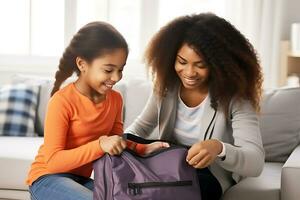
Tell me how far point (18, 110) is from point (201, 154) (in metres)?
1.60

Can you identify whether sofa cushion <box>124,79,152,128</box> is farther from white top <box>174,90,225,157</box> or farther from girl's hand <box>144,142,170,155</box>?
girl's hand <box>144,142,170,155</box>

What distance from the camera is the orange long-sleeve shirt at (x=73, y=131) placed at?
171 cm

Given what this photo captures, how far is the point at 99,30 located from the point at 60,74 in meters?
0.20

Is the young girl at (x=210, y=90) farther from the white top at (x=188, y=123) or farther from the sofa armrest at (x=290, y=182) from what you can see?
the sofa armrest at (x=290, y=182)

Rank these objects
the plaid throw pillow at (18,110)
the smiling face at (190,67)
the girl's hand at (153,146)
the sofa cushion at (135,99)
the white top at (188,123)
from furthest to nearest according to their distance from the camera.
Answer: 1. the plaid throw pillow at (18,110)
2. the sofa cushion at (135,99)
3. the white top at (188,123)
4. the smiling face at (190,67)
5. the girl's hand at (153,146)

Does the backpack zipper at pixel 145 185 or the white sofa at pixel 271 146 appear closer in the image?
the backpack zipper at pixel 145 185

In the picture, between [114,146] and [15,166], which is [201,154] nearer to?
[114,146]

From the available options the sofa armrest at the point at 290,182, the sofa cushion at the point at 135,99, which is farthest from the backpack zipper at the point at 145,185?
the sofa cushion at the point at 135,99

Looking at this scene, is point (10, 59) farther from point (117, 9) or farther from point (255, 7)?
point (255, 7)

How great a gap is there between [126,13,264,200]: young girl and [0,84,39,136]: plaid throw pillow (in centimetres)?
111

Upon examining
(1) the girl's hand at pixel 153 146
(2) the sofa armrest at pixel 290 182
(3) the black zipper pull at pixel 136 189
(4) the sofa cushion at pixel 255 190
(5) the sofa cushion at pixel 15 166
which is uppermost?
(1) the girl's hand at pixel 153 146

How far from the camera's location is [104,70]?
5.77 ft

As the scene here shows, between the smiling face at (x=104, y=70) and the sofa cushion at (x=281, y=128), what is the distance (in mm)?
985

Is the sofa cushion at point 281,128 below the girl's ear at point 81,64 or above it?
below
